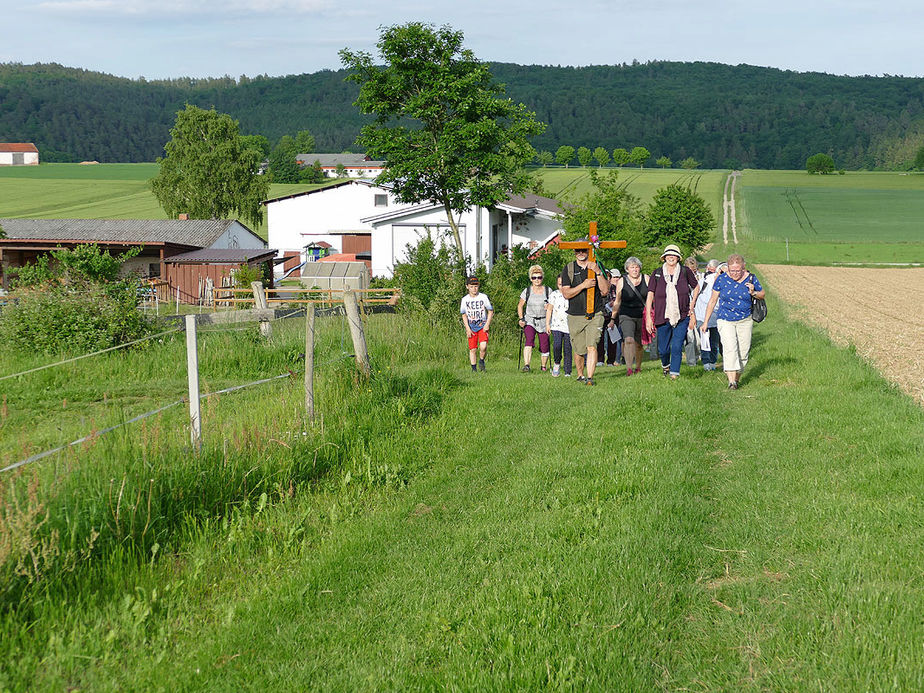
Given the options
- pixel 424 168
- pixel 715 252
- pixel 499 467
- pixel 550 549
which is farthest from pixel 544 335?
pixel 715 252

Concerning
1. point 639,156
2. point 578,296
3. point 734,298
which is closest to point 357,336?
point 578,296

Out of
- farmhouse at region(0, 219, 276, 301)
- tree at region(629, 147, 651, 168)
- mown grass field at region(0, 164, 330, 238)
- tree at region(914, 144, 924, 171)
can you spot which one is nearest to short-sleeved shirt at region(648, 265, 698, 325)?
farmhouse at region(0, 219, 276, 301)

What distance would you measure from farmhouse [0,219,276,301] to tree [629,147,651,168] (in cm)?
13268

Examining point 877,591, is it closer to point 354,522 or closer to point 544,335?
point 354,522

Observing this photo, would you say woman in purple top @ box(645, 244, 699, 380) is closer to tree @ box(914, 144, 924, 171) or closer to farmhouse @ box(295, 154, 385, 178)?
tree @ box(914, 144, 924, 171)

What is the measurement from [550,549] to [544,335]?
806 centimetres

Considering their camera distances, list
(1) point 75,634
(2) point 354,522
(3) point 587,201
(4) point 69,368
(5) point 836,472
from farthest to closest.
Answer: (3) point 587,201 < (4) point 69,368 < (5) point 836,472 < (2) point 354,522 < (1) point 75,634

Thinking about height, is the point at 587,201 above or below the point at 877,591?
above

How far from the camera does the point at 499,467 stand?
7.21 m

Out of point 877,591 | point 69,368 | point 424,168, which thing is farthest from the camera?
point 424,168

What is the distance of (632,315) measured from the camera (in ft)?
41.7

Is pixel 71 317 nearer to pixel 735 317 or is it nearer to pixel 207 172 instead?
pixel 735 317

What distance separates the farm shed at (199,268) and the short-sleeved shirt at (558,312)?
3360 centimetres

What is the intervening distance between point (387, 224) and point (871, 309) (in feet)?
73.0
